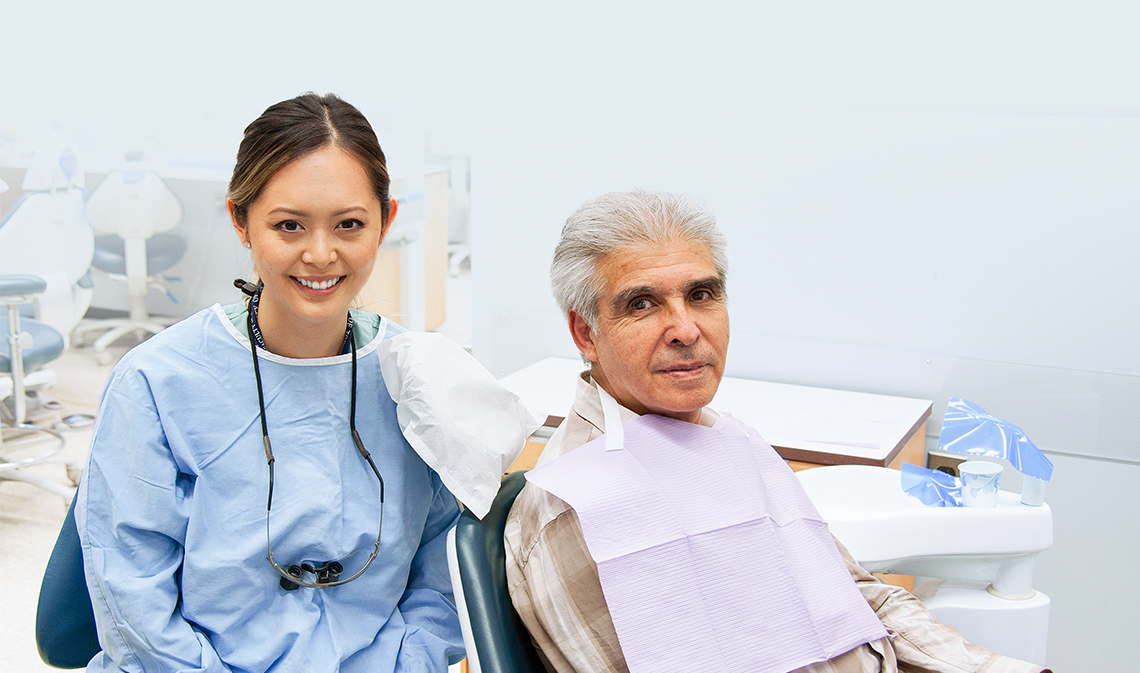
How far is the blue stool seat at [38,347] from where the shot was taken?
3.61m

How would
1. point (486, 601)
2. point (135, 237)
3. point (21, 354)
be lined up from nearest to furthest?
1. point (486, 601)
2. point (21, 354)
3. point (135, 237)

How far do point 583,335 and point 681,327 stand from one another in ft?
0.56

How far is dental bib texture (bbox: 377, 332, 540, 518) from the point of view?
1.33 meters

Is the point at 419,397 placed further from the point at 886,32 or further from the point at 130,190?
the point at 130,190

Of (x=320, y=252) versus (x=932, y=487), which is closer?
(x=320, y=252)

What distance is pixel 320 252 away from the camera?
1.31 meters

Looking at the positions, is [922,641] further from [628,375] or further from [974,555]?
[628,375]

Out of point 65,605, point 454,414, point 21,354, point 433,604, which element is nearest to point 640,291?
point 454,414

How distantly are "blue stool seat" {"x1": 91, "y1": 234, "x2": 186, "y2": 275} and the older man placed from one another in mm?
3632

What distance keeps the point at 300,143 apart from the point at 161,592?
2.04 ft

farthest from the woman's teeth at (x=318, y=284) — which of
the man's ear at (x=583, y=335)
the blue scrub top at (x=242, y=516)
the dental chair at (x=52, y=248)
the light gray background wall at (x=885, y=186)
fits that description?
the dental chair at (x=52, y=248)

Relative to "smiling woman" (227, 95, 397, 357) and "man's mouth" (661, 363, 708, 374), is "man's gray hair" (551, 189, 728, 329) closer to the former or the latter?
"man's mouth" (661, 363, 708, 374)

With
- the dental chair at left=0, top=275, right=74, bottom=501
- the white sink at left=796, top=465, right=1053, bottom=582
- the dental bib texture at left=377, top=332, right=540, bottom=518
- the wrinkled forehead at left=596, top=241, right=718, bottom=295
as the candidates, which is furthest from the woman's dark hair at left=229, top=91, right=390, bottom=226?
the dental chair at left=0, top=275, right=74, bottom=501

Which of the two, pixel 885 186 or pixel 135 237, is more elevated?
pixel 885 186
